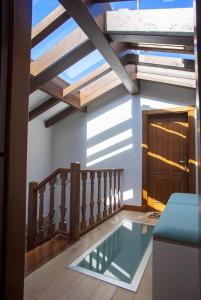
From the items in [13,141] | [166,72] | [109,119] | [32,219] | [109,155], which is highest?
[166,72]

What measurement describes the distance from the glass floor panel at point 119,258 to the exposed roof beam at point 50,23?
8.57 feet

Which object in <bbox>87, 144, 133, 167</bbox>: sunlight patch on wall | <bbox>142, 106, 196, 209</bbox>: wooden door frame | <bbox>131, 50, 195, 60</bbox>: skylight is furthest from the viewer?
<bbox>87, 144, 133, 167</bbox>: sunlight patch on wall

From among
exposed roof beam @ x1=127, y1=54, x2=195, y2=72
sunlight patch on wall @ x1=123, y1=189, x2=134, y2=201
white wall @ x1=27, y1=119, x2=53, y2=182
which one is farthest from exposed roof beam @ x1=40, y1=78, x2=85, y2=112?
sunlight patch on wall @ x1=123, y1=189, x2=134, y2=201

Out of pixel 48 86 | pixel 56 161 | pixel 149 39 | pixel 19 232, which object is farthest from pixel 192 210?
pixel 56 161

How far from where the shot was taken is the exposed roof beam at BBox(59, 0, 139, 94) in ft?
6.40

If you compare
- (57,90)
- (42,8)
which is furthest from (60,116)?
(42,8)

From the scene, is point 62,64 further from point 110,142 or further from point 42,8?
point 110,142

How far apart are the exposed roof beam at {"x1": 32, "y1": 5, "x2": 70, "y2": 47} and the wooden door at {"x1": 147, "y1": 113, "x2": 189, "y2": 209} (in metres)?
2.62

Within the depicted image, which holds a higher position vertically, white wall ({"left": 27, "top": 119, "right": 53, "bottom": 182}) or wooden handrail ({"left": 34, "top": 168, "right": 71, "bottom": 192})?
white wall ({"left": 27, "top": 119, "right": 53, "bottom": 182})

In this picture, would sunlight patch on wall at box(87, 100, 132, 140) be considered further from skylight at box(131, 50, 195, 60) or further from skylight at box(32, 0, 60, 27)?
skylight at box(32, 0, 60, 27)

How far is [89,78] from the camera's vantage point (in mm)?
3912

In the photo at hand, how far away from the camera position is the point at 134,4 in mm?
2387

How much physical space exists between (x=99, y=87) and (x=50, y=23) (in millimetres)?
2153

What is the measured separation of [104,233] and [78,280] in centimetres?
114
